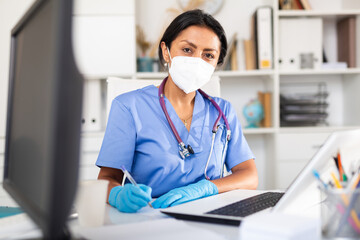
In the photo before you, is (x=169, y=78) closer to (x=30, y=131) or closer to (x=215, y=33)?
(x=215, y=33)

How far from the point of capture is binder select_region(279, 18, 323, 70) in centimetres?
258

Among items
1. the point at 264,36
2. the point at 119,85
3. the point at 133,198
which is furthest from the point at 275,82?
the point at 133,198

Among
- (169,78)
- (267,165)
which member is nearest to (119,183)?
(169,78)

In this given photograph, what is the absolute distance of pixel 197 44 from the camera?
1.40 meters

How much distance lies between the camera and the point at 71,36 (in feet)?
1.42

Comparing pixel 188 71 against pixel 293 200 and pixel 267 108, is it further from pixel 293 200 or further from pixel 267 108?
pixel 267 108

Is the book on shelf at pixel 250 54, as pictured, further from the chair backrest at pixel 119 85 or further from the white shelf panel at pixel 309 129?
the chair backrest at pixel 119 85

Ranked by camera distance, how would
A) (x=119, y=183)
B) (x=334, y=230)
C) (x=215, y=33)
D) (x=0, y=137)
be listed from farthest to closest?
1. (x=0, y=137)
2. (x=215, y=33)
3. (x=119, y=183)
4. (x=334, y=230)

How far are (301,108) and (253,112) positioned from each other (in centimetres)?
33

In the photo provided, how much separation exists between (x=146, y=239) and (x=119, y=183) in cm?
62

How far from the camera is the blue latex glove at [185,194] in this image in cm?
91

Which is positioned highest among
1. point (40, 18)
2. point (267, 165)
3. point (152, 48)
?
point (152, 48)

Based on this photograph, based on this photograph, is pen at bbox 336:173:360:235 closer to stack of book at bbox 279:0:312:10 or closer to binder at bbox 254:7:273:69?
binder at bbox 254:7:273:69

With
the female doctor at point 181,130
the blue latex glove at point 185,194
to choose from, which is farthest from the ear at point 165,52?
the blue latex glove at point 185,194
